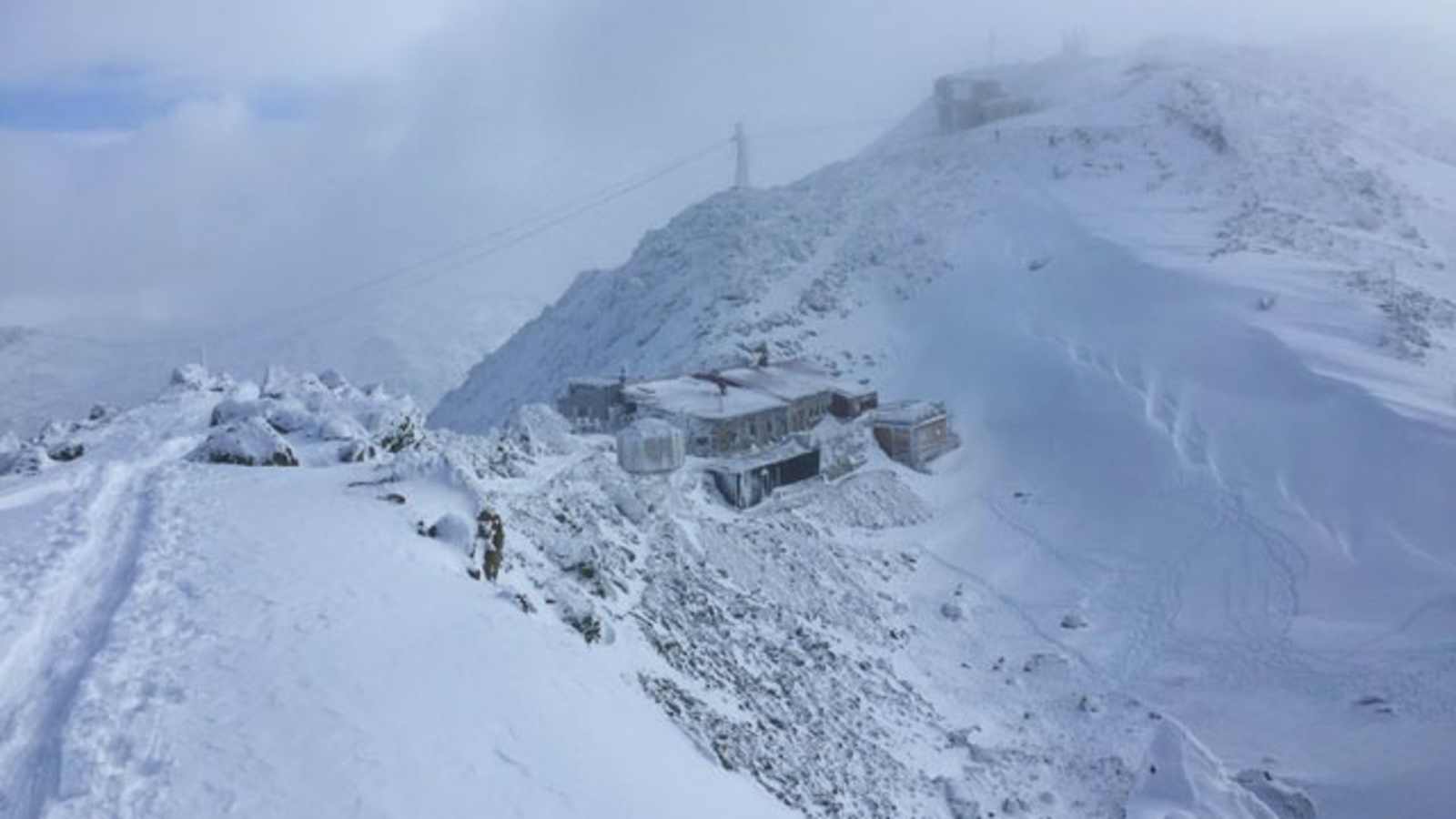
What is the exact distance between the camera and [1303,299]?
4862cm

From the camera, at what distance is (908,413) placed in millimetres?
45062

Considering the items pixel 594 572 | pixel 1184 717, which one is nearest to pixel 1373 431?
pixel 1184 717

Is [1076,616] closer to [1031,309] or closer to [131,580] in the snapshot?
[1031,309]

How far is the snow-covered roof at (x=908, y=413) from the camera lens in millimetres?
44344

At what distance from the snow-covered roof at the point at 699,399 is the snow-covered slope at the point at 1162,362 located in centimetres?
737

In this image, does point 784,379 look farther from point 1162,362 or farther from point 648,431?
point 1162,362

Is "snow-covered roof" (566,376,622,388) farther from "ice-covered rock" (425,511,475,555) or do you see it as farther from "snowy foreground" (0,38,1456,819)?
"ice-covered rock" (425,511,475,555)

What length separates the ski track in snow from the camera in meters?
11.9

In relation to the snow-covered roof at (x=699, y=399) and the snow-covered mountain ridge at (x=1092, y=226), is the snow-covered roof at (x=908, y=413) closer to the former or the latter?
the snow-covered roof at (x=699, y=399)

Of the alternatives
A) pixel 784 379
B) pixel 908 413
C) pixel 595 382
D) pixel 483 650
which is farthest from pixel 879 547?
pixel 483 650

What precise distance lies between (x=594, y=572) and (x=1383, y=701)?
67.3ft

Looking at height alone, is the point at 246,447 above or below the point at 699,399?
above

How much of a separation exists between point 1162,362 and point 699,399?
784 inches

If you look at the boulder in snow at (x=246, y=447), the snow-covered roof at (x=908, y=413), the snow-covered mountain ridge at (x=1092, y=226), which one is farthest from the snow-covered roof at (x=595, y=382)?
the boulder in snow at (x=246, y=447)
